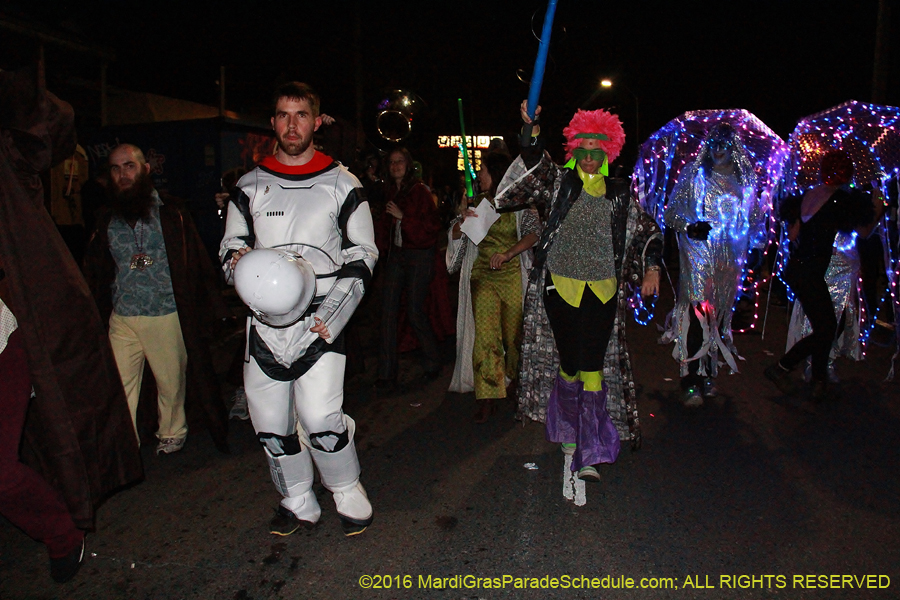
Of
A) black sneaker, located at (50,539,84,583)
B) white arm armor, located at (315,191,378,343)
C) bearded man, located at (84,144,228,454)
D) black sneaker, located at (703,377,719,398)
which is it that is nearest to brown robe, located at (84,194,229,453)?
bearded man, located at (84,144,228,454)

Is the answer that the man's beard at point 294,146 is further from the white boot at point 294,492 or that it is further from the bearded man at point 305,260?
the white boot at point 294,492

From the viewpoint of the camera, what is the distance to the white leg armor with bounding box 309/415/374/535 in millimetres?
3160

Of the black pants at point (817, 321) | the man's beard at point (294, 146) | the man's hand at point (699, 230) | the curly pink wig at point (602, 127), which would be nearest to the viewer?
the man's beard at point (294, 146)

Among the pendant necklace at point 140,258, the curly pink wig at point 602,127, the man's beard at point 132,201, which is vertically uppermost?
the curly pink wig at point 602,127

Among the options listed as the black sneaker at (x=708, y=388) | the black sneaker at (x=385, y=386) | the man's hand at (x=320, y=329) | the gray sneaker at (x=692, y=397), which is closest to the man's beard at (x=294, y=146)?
the man's hand at (x=320, y=329)

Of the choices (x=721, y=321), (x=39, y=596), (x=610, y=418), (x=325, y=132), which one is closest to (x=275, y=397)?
(x=39, y=596)

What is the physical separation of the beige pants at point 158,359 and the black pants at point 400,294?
1.88m

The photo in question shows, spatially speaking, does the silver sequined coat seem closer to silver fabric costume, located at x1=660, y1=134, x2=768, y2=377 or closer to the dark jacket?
silver fabric costume, located at x1=660, y1=134, x2=768, y2=377

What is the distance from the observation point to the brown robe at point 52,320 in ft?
8.34

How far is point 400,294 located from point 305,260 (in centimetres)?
302

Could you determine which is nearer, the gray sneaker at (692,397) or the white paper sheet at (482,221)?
the white paper sheet at (482,221)

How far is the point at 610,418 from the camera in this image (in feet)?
12.6

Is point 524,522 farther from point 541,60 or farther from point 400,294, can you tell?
point 400,294

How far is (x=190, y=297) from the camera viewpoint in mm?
4121
